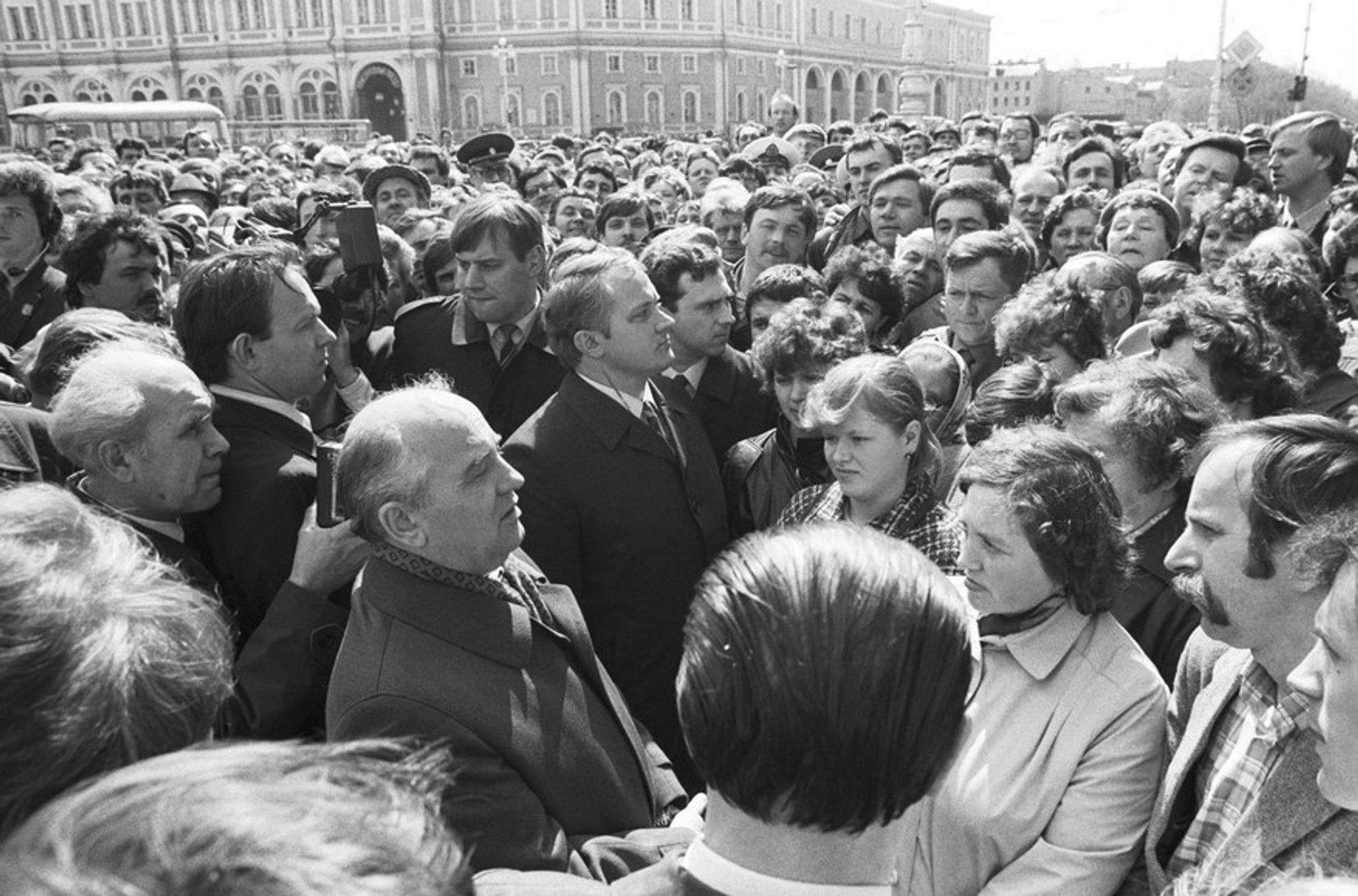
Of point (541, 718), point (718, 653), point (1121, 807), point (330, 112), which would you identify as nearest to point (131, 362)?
point (541, 718)

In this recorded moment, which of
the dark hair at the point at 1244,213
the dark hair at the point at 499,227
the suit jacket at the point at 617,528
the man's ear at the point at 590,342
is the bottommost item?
the suit jacket at the point at 617,528

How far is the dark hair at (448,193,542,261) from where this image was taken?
4.17m

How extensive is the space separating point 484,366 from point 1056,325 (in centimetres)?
233

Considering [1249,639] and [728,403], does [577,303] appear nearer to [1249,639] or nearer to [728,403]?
[728,403]

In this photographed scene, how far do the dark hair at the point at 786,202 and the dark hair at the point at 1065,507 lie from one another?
11.5 feet

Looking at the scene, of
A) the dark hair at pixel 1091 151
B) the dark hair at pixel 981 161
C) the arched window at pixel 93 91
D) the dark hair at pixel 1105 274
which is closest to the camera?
the dark hair at pixel 1105 274

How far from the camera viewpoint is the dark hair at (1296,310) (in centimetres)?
333

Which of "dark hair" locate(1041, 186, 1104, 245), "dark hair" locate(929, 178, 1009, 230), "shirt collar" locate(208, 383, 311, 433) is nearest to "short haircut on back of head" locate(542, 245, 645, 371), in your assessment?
"shirt collar" locate(208, 383, 311, 433)

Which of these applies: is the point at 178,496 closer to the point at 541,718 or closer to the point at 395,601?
the point at 395,601

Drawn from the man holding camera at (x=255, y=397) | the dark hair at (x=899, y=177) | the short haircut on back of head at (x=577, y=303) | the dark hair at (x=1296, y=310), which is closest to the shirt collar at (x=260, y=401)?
the man holding camera at (x=255, y=397)

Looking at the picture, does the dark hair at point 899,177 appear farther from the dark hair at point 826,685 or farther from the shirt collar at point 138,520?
the dark hair at point 826,685

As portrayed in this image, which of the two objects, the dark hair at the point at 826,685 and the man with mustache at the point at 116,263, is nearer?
the dark hair at the point at 826,685

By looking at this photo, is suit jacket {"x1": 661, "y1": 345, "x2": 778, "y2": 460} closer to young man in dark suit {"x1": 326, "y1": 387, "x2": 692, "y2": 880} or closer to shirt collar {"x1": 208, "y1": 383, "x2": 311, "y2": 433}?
shirt collar {"x1": 208, "y1": 383, "x2": 311, "y2": 433}

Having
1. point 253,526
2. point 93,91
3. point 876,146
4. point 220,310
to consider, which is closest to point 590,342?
point 220,310
